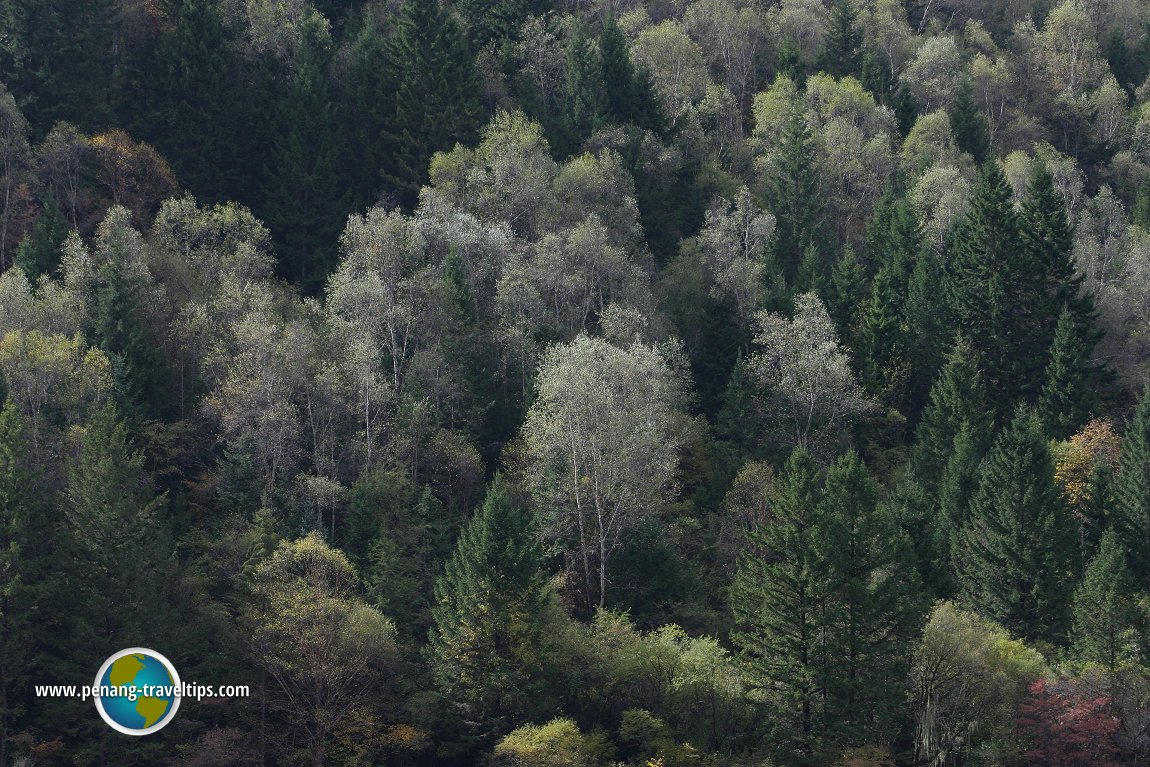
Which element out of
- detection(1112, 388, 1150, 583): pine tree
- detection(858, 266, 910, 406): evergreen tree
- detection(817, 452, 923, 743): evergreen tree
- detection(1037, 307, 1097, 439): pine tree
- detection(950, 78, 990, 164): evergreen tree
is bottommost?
detection(817, 452, 923, 743): evergreen tree

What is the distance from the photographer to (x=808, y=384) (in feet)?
294

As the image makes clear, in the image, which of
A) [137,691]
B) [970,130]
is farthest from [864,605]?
[970,130]

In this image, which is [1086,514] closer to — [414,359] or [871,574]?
[871,574]

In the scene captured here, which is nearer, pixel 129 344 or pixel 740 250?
pixel 129 344

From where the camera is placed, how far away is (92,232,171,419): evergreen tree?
8212 cm

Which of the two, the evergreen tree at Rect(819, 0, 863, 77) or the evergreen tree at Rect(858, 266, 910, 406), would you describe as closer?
the evergreen tree at Rect(858, 266, 910, 406)

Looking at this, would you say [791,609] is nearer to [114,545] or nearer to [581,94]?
[114,545]

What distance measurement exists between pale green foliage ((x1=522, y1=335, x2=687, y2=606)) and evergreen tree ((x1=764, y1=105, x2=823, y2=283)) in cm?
3076

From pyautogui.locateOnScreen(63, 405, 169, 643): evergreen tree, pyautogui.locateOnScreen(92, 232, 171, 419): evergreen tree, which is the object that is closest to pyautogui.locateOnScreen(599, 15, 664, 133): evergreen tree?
pyautogui.locateOnScreen(92, 232, 171, 419): evergreen tree

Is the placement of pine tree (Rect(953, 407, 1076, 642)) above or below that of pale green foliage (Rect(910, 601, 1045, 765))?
above

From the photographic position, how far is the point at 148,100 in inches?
4188

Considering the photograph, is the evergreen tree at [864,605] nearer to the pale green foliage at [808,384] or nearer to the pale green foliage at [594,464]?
the pale green foliage at [594,464]

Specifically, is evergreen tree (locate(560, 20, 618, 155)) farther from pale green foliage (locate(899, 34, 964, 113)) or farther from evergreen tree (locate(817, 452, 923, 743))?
evergreen tree (locate(817, 452, 923, 743))

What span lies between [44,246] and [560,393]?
3227 cm
